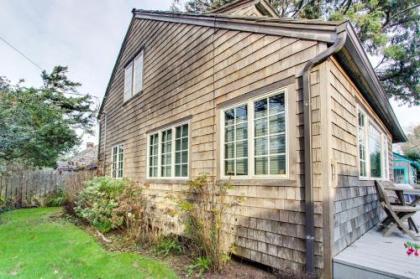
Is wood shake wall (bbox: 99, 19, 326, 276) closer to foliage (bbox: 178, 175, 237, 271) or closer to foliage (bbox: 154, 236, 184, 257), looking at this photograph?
foliage (bbox: 178, 175, 237, 271)

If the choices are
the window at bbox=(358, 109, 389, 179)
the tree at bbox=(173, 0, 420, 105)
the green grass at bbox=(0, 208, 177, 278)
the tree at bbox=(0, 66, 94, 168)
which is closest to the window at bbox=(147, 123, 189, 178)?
the green grass at bbox=(0, 208, 177, 278)

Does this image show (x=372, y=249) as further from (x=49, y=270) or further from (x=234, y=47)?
(x=49, y=270)

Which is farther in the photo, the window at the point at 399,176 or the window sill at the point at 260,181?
the window at the point at 399,176

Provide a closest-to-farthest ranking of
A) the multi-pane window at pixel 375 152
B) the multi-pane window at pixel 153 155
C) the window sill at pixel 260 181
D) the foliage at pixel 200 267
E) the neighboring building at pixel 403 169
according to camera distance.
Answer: the window sill at pixel 260 181 → the foliage at pixel 200 267 → the multi-pane window at pixel 375 152 → the multi-pane window at pixel 153 155 → the neighboring building at pixel 403 169

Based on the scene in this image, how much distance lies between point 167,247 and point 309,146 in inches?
124

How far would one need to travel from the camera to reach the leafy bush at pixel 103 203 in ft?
20.0

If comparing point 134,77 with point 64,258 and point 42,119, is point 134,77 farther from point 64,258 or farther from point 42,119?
point 42,119

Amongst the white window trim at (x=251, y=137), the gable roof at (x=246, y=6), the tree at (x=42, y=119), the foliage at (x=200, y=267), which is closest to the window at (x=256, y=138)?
the white window trim at (x=251, y=137)

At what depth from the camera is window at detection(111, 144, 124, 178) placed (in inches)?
367

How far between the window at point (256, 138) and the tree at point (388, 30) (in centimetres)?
924

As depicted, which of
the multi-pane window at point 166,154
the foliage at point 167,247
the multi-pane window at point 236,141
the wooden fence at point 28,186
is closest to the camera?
the multi-pane window at point 236,141

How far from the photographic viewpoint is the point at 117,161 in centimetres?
974

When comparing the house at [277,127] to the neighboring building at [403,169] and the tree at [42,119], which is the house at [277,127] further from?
A: the neighboring building at [403,169]

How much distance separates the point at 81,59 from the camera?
16.3 meters
